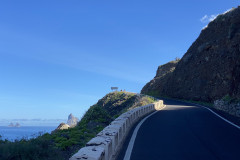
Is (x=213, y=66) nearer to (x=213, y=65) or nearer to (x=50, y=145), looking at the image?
(x=213, y=65)

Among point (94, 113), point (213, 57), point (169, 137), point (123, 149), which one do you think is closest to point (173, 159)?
point (123, 149)

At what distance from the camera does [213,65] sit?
139 ft

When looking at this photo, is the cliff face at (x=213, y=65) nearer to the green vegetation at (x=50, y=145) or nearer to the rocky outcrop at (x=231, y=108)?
the rocky outcrop at (x=231, y=108)

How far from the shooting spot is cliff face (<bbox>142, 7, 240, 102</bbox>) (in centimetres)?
3591

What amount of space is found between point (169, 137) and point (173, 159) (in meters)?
3.02

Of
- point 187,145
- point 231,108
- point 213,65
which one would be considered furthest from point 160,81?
point 187,145

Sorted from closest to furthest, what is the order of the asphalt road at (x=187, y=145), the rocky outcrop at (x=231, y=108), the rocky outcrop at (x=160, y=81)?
the asphalt road at (x=187, y=145), the rocky outcrop at (x=231, y=108), the rocky outcrop at (x=160, y=81)

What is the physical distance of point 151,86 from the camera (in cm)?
7888

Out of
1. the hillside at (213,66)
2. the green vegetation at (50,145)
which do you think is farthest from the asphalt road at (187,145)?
the hillside at (213,66)

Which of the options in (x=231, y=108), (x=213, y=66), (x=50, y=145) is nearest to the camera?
(x=50, y=145)

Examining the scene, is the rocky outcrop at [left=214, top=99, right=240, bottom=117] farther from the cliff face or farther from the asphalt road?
the cliff face

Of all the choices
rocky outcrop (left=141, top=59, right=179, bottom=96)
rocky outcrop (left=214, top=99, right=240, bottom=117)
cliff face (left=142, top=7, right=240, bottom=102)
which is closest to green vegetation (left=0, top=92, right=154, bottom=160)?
rocky outcrop (left=214, top=99, right=240, bottom=117)

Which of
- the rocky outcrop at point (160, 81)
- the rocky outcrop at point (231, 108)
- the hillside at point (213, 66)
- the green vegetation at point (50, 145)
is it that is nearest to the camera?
the green vegetation at point (50, 145)

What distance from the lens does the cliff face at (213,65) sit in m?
35.9
